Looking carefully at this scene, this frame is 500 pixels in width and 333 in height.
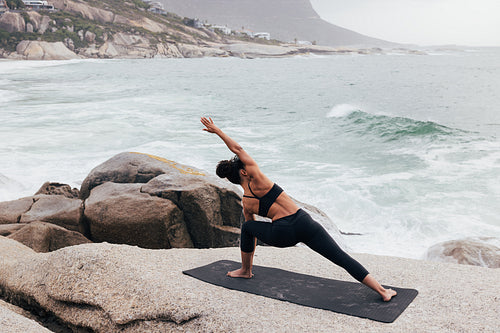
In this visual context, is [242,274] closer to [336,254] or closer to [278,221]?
[278,221]

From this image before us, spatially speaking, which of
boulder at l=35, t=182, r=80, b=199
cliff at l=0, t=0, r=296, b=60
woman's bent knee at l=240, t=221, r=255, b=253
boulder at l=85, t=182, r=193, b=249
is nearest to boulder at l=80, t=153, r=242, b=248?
boulder at l=85, t=182, r=193, b=249

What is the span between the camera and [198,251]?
5.73 meters

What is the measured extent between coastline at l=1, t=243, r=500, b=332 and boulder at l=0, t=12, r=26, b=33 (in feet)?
312

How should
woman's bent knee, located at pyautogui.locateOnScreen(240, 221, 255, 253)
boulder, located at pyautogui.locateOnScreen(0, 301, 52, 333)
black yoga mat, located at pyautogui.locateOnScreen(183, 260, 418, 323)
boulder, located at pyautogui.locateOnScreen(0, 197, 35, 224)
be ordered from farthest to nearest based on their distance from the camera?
boulder, located at pyautogui.locateOnScreen(0, 197, 35, 224), woman's bent knee, located at pyautogui.locateOnScreen(240, 221, 255, 253), black yoga mat, located at pyautogui.locateOnScreen(183, 260, 418, 323), boulder, located at pyautogui.locateOnScreen(0, 301, 52, 333)

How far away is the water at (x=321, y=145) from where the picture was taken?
1047 centimetres

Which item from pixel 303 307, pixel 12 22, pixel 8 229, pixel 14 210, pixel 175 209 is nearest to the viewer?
pixel 303 307

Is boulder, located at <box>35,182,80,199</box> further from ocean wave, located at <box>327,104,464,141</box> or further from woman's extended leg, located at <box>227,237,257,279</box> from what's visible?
ocean wave, located at <box>327,104,464,141</box>

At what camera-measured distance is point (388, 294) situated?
4.11 metres

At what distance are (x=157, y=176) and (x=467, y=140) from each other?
620 inches

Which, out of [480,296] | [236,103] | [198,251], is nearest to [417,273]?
[480,296]

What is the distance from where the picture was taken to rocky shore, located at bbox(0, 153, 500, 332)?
370cm

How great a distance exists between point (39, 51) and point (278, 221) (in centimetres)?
8335

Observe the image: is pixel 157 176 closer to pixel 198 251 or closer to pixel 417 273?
pixel 198 251

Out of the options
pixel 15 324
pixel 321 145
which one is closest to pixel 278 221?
pixel 15 324
